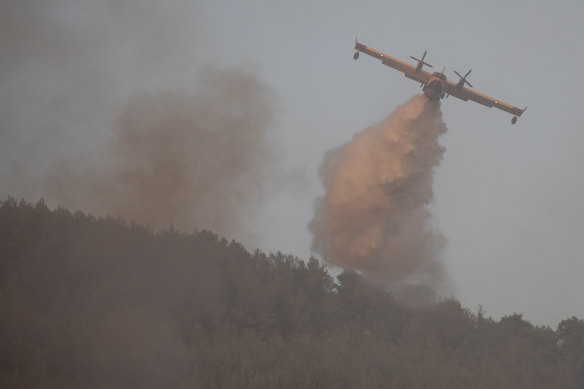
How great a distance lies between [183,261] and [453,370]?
20.3 m

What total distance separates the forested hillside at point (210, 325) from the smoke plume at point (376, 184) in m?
6.67

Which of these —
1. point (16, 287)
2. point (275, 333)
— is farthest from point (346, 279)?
point (16, 287)

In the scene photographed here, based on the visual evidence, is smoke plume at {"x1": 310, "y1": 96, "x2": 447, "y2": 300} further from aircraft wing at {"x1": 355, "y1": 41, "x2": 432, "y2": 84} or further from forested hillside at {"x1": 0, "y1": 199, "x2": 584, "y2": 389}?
forested hillside at {"x1": 0, "y1": 199, "x2": 584, "y2": 389}

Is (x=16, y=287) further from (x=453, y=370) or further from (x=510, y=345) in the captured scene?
(x=510, y=345)

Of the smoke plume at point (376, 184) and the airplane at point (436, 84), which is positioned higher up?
the airplane at point (436, 84)

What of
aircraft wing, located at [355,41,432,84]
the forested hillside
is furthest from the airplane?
the forested hillside

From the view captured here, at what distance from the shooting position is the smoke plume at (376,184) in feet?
151

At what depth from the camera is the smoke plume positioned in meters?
46.2

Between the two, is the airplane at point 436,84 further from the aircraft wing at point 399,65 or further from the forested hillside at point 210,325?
the forested hillside at point 210,325

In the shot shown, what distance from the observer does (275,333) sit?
49.2 m

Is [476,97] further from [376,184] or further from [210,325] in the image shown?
[210,325]

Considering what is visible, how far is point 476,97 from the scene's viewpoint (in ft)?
156

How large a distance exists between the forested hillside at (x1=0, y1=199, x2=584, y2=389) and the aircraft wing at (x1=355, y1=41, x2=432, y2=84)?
17377 mm

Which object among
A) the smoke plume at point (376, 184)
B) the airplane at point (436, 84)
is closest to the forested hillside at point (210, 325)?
the smoke plume at point (376, 184)
